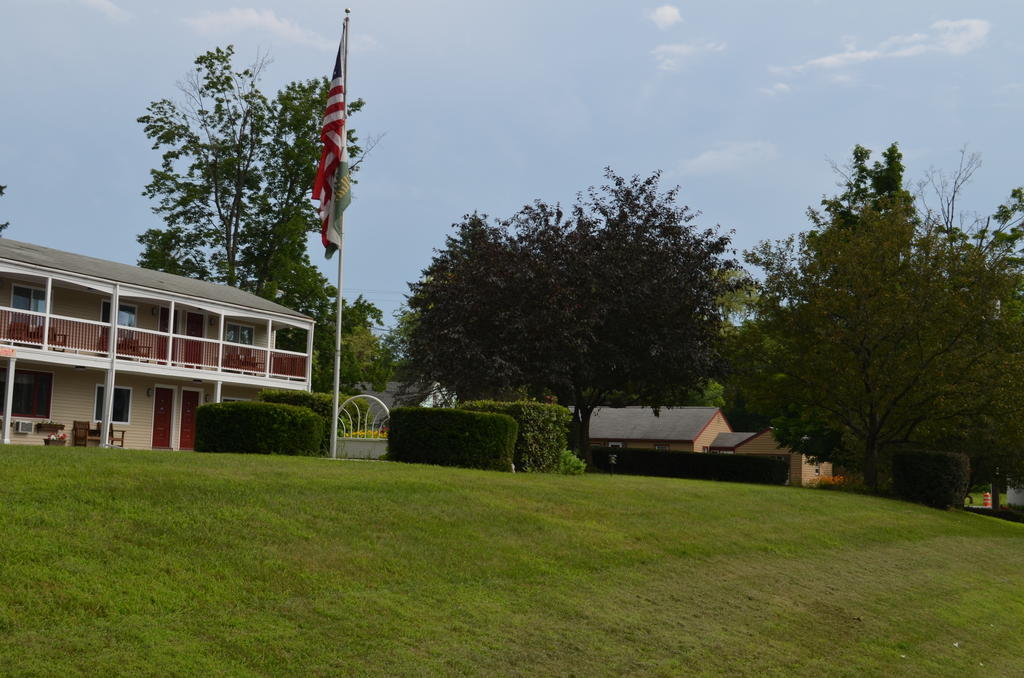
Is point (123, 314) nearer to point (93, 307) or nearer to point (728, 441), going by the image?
point (93, 307)

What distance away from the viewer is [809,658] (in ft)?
32.4

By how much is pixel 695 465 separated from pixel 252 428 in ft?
74.6

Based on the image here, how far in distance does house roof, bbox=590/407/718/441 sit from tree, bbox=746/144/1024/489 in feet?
87.6

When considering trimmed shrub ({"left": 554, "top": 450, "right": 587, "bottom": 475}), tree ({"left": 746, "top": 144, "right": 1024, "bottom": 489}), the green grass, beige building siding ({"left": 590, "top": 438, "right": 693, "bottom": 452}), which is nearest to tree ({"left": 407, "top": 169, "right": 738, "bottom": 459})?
tree ({"left": 746, "top": 144, "right": 1024, "bottom": 489})

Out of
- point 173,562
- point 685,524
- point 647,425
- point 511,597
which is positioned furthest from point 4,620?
point 647,425

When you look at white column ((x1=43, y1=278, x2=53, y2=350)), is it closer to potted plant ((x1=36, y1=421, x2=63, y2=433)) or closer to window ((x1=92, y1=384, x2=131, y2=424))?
potted plant ((x1=36, y1=421, x2=63, y2=433))

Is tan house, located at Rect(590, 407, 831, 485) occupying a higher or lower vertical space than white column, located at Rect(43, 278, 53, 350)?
lower

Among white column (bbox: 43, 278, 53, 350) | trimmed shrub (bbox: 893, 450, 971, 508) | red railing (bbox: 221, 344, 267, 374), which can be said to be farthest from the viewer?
red railing (bbox: 221, 344, 267, 374)

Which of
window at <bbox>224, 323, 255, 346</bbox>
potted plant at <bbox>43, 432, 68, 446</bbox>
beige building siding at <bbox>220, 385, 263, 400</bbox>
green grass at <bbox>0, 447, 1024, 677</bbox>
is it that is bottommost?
green grass at <bbox>0, 447, 1024, 677</bbox>

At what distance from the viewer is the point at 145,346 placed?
2928cm

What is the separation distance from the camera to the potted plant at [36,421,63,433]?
27219mm

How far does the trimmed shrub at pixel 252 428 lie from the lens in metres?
17.4

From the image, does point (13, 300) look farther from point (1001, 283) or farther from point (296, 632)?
point (1001, 283)

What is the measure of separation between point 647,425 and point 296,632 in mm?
51258
